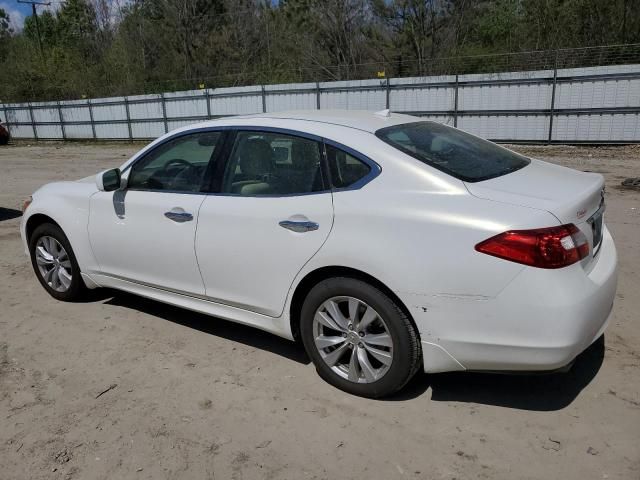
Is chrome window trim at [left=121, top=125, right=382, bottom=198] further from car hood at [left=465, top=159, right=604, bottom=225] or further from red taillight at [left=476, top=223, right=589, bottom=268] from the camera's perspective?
red taillight at [left=476, top=223, right=589, bottom=268]

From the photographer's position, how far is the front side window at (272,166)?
3.22 metres

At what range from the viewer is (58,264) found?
4.69 metres

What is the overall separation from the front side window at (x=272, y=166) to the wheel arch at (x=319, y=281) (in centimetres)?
47

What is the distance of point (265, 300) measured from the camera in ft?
11.0

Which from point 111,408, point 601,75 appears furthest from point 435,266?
point 601,75

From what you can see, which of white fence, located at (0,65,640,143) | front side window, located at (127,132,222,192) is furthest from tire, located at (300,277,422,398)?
white fence, located at (0,65,640,143)

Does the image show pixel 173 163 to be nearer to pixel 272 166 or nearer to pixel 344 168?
pixel 272 166

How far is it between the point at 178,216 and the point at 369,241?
1.45m

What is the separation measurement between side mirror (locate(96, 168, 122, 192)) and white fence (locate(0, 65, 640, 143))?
589 inches

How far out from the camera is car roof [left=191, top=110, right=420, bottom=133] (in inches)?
131

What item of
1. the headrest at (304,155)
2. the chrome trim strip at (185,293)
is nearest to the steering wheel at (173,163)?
the chrome trim strip at (185,293)

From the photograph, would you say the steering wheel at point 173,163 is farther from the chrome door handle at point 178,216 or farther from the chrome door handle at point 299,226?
the chrome door handle at point 299,226

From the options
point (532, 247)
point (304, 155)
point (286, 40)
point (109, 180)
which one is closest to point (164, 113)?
point (286, 40)

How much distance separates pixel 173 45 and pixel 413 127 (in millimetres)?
32814
